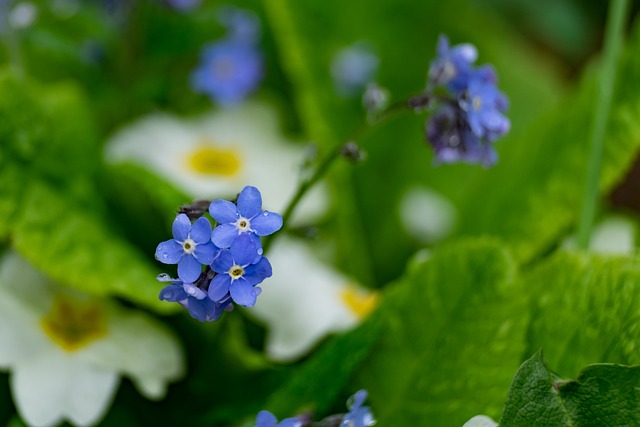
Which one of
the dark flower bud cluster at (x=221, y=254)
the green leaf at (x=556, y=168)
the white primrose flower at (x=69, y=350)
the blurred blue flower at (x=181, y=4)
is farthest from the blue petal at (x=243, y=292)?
the blurred blue flower at (x=181, y=4)

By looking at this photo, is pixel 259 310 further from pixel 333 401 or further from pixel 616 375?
pixel 616 375

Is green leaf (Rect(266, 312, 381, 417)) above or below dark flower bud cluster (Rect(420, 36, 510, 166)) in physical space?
below

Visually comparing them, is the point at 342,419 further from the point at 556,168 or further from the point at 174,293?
the point at 556,168

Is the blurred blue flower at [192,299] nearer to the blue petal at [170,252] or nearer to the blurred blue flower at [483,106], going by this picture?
the blue petal at [170,252]

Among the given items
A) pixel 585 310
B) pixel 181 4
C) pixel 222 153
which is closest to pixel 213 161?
pixel 222 153

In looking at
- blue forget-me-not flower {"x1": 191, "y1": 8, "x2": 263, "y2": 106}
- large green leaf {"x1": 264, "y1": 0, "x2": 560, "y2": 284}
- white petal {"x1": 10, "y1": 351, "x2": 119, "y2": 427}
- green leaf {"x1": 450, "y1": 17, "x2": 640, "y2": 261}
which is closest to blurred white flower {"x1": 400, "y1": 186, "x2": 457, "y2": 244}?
large green leaf {"x1": 264, "y1": 0, "x2": 560, "y2": 284}

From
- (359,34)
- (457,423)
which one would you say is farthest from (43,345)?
(359,34)

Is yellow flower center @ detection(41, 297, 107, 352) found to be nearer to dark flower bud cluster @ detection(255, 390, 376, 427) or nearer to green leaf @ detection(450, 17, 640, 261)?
dark flower bud cluster @ detection(255, 390, 376, 427)
